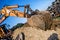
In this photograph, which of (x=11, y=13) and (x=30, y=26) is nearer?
(x=11, y=13)

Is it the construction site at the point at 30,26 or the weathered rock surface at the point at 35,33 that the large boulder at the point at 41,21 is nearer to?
the construction site at the point at 30,26

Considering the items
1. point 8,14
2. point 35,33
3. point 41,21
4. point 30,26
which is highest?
point 8,14

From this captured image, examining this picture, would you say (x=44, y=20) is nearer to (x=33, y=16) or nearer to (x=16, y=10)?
(x=33, y=16)

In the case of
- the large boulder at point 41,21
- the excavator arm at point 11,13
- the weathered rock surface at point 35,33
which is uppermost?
the excavator arm at point 11,13

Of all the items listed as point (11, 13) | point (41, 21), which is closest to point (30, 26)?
point (41, 21)

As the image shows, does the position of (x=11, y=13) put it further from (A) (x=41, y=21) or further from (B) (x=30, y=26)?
(A) (x=41, y=21)

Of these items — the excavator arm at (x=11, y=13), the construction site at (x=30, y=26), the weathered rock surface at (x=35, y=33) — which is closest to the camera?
the weathered rock surface at (x=35, y=33)

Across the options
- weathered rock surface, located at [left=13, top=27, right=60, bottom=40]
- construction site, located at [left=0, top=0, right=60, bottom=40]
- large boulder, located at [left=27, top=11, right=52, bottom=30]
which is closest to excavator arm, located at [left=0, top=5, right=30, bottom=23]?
construction site, located at [left=0, top=0, right=60, bottom=40]

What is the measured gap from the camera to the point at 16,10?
258 inches

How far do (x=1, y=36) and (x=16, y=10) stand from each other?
1278 mm

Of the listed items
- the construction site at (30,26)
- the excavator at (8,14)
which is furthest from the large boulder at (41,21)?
the excavator at (8,14)

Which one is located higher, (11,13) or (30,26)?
(11,13)

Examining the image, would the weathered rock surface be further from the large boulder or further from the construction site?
the large boulder

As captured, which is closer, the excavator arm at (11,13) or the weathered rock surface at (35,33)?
the weathered rock surface at (35,33)
